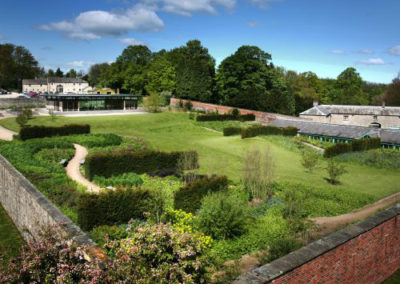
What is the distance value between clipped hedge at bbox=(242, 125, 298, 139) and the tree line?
1892 cm

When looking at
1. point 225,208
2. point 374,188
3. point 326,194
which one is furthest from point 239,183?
point 374,188

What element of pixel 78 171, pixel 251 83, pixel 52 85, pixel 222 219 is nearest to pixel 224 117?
pixel 251 83

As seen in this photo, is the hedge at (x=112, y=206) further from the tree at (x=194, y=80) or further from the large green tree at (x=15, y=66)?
the large green tree at (x=15, y=66)

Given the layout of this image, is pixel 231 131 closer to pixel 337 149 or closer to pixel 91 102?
pixel 337 149

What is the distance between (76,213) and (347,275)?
10.1m

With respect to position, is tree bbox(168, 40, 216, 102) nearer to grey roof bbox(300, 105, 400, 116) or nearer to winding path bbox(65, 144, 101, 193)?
grey roof bbox(300, 105, 400, 116)

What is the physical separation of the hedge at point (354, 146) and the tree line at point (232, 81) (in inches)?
987

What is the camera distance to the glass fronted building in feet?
158

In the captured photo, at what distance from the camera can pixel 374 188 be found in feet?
67.2

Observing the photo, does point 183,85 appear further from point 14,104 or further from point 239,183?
point 239,183

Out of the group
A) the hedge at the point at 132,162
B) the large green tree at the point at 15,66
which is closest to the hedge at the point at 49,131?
the hedge at the point at 132,162

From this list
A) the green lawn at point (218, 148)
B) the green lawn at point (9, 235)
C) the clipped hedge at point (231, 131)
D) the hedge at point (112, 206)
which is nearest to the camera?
the green lawn at point (9, 235)

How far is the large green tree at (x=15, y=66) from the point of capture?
9169 cm

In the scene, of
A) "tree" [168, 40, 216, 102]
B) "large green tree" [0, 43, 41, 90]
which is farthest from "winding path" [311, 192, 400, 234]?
"large green tree" [0, 43, 41, 90]
